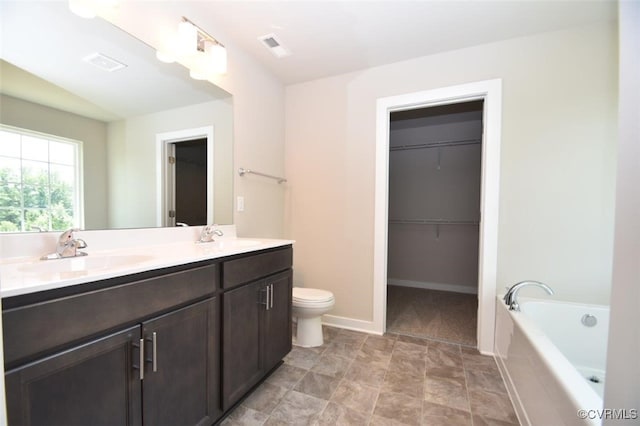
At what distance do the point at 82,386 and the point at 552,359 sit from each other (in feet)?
5.66

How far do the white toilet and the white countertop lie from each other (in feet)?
2.19

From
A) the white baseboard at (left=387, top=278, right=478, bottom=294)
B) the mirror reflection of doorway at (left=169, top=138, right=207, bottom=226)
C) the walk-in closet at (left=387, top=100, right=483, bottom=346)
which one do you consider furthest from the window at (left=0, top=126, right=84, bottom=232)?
the white baseboard at (left=387, top=278, right=478, bottom=294)

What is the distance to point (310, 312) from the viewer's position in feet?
6.61

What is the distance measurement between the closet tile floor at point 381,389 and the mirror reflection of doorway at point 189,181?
1.16 metres

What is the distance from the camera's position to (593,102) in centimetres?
178

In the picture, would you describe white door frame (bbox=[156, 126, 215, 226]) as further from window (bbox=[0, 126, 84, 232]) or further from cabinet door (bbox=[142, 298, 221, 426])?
cabinet door (bbox=[142, 298, 221, 426])

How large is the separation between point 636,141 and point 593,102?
1.92 meters

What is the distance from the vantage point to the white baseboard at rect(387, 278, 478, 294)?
3521 mm

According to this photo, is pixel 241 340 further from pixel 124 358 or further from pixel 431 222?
pixel 431 222

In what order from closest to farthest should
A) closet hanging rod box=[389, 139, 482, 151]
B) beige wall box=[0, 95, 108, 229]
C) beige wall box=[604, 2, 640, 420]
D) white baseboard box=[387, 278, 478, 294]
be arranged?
beige wall box=[604, 2, 640, 420]
beige wall box=[0, 95, 108, 229]
closet hanging rod box=[389, 139, 482, 151]
white baseboard box=[387, 278, 478, 294]

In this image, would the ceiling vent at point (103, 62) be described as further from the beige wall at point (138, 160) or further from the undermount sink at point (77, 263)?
the undermount sink at point (77, 263)

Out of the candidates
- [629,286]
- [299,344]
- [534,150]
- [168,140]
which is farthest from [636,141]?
[299,344]

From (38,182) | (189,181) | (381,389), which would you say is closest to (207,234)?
(189,181)

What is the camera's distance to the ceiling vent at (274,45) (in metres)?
1.91
